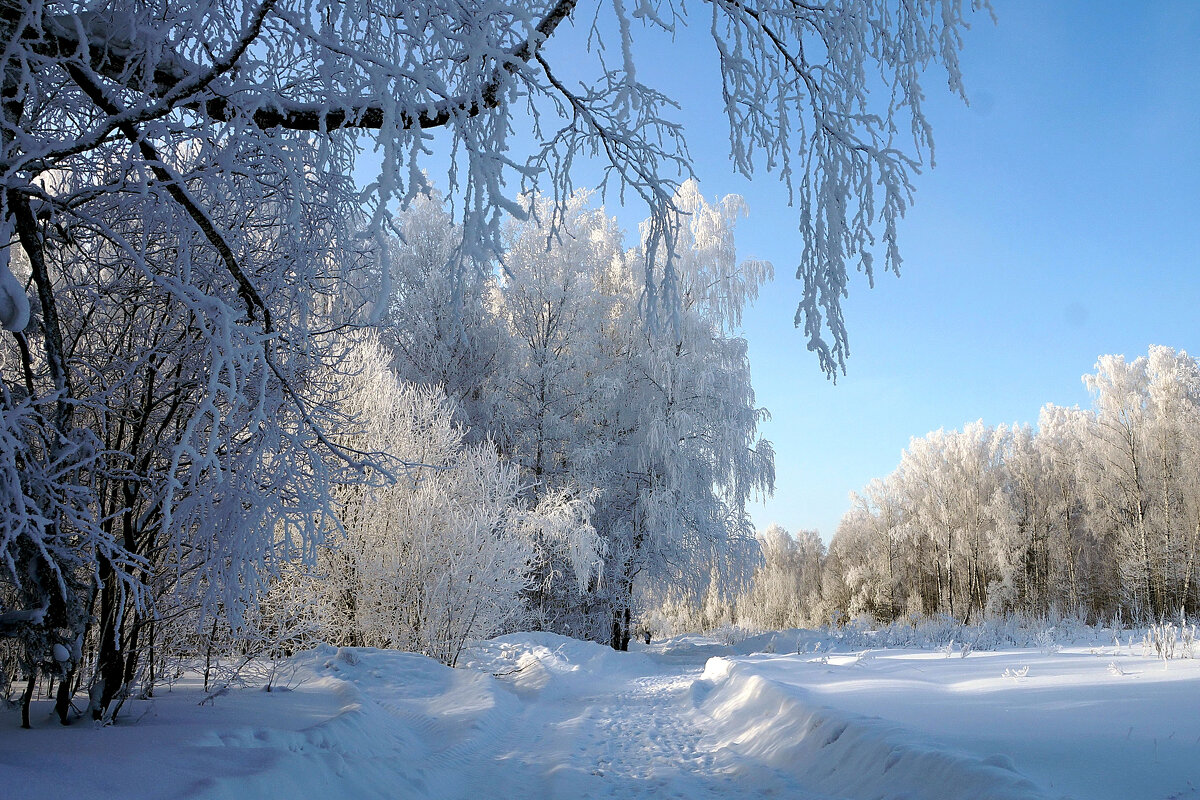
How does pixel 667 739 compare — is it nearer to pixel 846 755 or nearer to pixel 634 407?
pixel 846 755

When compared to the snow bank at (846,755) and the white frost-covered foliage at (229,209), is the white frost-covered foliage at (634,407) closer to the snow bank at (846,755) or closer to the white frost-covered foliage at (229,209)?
the snow bank at (846,755)

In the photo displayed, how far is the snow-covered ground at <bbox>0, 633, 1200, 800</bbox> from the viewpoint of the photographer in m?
2.84

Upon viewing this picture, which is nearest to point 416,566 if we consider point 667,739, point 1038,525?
point 667,739

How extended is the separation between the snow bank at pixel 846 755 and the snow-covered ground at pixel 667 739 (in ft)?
0.05

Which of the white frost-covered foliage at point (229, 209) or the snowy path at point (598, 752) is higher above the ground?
the white frost-covered foliage at point (229, 209)

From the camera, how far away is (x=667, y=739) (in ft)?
18.4

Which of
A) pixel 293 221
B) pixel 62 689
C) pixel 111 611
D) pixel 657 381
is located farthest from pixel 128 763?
pixel 657 381

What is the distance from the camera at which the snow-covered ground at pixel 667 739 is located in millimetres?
2844

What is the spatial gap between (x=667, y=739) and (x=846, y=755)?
2.04 metres

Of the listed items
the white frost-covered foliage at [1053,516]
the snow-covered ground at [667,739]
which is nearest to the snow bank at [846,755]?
the snow-covered ground at [667,739]

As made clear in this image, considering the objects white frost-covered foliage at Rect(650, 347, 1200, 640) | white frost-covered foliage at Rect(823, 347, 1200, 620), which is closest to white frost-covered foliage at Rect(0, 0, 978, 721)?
white frost-covered foliage at Rect(650, 347, 1200, 640)

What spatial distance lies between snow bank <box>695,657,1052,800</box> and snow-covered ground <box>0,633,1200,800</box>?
14 millimetres

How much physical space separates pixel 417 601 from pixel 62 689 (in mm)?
5837

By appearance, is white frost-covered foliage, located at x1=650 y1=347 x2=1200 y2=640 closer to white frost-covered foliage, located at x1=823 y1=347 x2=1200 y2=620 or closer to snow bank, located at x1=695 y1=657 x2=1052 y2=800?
white frost-covered foliage, located at x1=823 y1=347 x2=1200 y2=620
